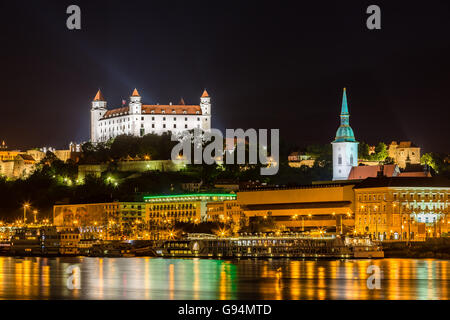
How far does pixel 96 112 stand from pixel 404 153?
176 ft

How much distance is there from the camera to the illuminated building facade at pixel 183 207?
120m

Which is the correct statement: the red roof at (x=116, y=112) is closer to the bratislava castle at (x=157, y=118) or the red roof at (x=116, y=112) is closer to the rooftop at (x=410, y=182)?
the bratislava castle at (x=157, y=118)

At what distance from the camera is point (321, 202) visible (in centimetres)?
10606

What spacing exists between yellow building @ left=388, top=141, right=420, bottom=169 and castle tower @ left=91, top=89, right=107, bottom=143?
49.4m

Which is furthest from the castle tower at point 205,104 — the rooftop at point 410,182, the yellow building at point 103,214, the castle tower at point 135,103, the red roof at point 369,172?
the rooftop at point 410,182

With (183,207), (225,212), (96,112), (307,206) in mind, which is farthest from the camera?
(96,112)

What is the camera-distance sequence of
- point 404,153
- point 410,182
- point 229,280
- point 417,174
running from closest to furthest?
point 229,280 < point 410,182 < point 417,174 < point 404,153

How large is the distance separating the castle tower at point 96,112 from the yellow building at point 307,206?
62.9m

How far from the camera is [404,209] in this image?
9800 cm

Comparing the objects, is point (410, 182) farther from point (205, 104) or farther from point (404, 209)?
point (205, 104)

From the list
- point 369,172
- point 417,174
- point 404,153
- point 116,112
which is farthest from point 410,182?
point 116,112

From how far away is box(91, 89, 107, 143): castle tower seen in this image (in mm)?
171125

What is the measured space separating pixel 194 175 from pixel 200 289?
83.2 m
